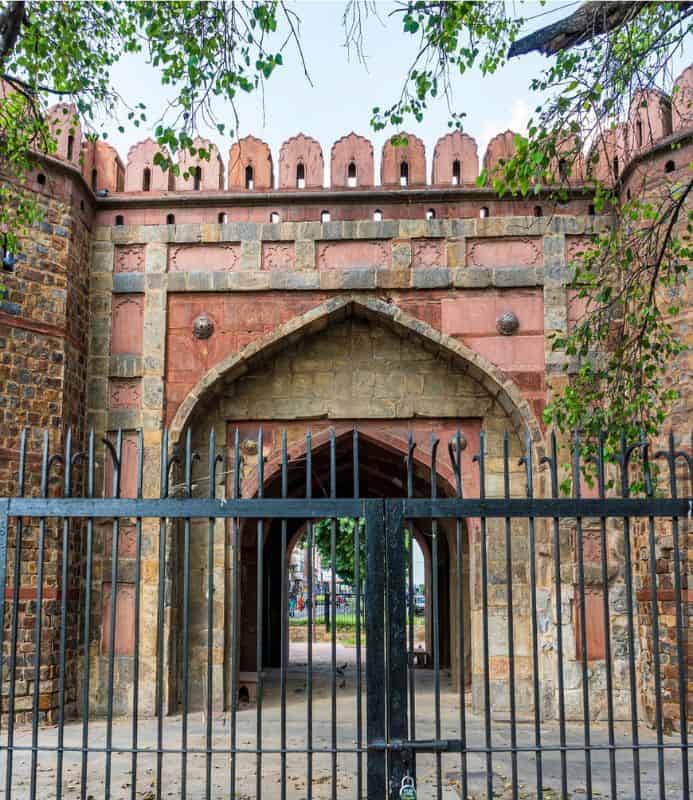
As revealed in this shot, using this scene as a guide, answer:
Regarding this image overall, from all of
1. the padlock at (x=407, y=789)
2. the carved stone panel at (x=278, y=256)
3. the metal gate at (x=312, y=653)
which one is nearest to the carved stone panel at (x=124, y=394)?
the metal gate at (x=312, y=653)

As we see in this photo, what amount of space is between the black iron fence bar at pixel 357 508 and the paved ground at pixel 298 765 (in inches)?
91.3

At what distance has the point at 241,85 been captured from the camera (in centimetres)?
527

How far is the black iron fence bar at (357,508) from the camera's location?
12.1 ft

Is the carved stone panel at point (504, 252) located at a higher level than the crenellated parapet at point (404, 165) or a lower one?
lower

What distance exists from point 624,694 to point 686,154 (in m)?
4.80

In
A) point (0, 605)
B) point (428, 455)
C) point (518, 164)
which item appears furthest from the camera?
point (428, 455)

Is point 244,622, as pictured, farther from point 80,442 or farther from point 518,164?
point 518,164

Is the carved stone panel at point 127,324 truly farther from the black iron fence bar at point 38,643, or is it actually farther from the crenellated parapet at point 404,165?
the black iron fence bar at point 38,643

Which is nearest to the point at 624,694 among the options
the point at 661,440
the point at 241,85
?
the point at 661,440

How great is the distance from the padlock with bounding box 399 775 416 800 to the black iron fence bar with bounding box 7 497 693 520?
101cm

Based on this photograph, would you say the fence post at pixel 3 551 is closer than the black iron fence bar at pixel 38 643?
No

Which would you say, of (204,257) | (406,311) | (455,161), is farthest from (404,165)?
(204,257)

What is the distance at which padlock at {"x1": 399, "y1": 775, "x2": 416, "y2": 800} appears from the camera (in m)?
3.51

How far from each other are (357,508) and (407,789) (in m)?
1.09
